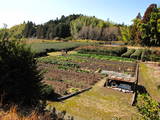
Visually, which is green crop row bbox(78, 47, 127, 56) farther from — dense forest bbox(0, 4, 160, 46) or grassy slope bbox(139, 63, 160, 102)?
grassy slope bbox(139, 63, 160, 102)

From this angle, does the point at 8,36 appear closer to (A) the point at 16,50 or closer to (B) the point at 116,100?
(A) the point at 16,50

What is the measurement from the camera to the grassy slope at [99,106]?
32.2 ft

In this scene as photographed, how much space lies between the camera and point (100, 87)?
15.5 metres

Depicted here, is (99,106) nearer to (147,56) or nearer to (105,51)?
(147,56)

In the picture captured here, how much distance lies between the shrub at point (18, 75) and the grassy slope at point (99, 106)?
361 centimetres

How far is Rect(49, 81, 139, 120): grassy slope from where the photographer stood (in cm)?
982

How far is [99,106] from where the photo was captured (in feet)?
36.6

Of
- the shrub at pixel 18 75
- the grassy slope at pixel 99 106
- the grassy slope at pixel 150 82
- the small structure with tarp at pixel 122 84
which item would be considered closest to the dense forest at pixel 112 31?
the shrub at pixel 18 75

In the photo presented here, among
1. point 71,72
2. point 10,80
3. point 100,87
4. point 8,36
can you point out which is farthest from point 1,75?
point 71,72

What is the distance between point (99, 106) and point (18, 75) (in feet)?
21.2

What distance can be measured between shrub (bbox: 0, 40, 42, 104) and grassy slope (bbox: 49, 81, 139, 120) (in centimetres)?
361

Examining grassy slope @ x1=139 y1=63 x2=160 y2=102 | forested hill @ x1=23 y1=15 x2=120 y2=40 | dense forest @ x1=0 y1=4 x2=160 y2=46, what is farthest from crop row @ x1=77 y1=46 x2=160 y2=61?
forested hill @ x1=23 y1=15 x2=120 y2=40

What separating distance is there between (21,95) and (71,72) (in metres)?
12.9

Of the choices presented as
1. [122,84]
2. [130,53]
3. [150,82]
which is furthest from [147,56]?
[122,84]
